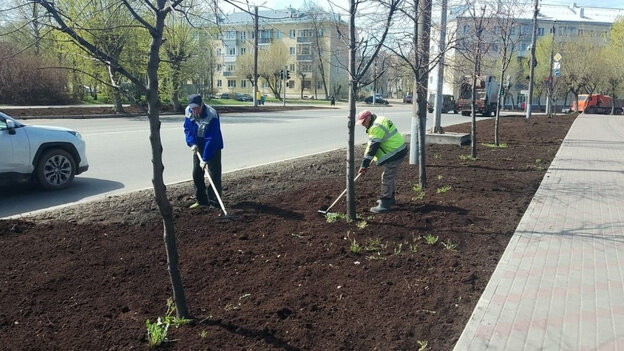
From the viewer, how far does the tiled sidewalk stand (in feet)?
10.2

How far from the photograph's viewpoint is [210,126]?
6.08m

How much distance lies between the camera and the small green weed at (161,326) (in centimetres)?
285

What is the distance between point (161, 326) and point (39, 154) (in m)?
5.53

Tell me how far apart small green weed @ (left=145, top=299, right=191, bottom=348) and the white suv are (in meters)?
5.00

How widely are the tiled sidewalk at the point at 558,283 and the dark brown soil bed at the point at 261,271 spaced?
16 centimetres

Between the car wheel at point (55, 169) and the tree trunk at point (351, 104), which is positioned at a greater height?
the tree trunk at point (351, 104)

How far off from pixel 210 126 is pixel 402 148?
8.00ft

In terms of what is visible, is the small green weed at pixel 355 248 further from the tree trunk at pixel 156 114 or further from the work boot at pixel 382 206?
the tree trunk at pixel 156 114

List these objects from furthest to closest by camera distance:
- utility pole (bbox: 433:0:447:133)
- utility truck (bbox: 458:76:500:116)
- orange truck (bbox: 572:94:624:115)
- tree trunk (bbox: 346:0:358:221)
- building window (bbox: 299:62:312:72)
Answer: building window (bbox: 299:62:312:72), orange truck (bbox: 572:94:624:115), utility truck (bbox: 458:76:500:116), utility pole (bbox: 433:0:447:133), tree trunk (bbox: 346:0:358:221)

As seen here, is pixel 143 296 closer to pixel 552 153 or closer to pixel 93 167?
pixel 93 167

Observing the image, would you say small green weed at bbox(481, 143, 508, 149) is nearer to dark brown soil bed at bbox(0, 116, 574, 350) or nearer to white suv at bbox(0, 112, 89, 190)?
dark brown soil bed at bbox(0, 116, 574, 350)

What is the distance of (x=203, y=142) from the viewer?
6.23 meters

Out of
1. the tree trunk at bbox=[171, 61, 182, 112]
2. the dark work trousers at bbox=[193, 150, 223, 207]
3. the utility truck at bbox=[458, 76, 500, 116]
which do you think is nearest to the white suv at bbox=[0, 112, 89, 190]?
the dark work trousers at bbox=[193, 150, 223, 207]

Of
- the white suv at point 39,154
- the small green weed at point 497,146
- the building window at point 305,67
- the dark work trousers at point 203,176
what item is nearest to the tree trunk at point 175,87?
the small green weed at point 497,146
